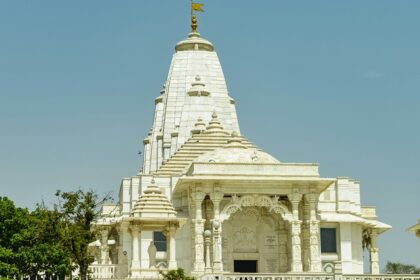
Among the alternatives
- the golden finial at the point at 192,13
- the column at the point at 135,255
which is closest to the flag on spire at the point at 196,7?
the golden finial at the point at 192,13

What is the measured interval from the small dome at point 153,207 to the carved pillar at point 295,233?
827 centimetres

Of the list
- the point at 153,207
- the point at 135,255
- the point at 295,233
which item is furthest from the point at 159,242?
the point at 135,255

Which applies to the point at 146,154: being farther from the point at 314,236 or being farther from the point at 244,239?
the point at 314,236

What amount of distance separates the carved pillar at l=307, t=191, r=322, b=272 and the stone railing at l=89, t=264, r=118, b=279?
1240cm

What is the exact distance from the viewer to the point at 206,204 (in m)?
60.3

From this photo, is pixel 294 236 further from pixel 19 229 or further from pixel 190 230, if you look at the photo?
pixel 19 229

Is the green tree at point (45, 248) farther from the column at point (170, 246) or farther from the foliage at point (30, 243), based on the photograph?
the column at point (170, 246)

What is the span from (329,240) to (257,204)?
19.7ft

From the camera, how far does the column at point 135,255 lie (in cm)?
4700

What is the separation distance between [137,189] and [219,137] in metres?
7.14

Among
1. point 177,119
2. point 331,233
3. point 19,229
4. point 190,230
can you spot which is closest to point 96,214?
point 19,229

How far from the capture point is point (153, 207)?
52281 millimetres

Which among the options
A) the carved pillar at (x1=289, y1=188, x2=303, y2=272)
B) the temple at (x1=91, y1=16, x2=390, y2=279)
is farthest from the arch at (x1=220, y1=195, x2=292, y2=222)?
the carved pillar at (x1=289, y1=188, x2=303, y2=272)

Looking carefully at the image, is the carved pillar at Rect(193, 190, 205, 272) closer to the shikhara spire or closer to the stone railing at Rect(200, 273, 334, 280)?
the shikhara spire
